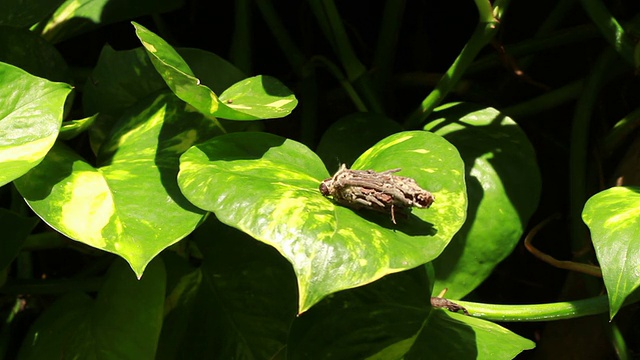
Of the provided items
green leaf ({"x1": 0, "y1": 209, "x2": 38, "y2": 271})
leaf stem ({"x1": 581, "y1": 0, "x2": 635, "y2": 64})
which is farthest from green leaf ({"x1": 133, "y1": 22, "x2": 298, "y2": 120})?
leaf stem ({"x1": 581, "y1": 0, "x2": 635, "y2": 64})

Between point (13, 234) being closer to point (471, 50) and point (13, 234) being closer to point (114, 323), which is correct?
point (114, 323)

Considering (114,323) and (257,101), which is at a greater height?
(257,101)

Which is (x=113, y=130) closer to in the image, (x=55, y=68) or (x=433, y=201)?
(x=55, y=68)

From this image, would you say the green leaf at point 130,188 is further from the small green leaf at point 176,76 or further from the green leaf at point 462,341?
the green leaf at point 462,341

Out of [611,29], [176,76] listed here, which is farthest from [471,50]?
[176,76]

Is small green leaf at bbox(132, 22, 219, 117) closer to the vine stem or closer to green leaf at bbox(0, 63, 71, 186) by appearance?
green leaf at bbox(0, 63, 71, 186)

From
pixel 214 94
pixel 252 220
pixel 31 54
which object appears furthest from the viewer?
pixel 31 54
